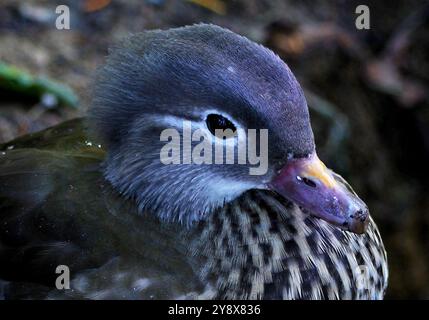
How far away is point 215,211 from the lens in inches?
76.6

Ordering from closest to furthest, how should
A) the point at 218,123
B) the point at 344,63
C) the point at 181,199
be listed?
the point at 218,123
the point at 181,199
the point at 344,63

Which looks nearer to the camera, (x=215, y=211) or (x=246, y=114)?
(x=246, y=114)

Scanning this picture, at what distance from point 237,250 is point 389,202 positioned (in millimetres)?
1783

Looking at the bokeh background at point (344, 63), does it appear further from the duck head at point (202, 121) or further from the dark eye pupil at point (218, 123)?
the dark eye pupil at point (218, 123)

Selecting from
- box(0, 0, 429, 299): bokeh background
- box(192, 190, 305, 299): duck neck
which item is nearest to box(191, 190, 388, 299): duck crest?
box(192, 190, 305, 299): duck neck

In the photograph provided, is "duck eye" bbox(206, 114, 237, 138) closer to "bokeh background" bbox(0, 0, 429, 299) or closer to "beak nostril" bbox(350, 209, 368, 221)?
"beak nostril" bbox(350, 209, 368, 221)

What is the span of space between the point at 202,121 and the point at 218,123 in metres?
0.04

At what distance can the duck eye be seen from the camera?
5.83 ft

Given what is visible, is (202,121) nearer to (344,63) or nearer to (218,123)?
(218,123)

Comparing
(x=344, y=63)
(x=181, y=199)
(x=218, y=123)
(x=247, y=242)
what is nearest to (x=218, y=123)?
(x=218, y=123)

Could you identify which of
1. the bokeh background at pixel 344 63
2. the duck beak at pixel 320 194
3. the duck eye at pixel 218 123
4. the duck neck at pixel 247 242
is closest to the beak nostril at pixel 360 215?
the duck beak at pixel 320 194

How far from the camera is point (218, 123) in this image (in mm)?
1787

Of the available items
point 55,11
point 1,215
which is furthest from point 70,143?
point 55,11

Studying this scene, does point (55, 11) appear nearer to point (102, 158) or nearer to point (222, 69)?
point (102, 158)
